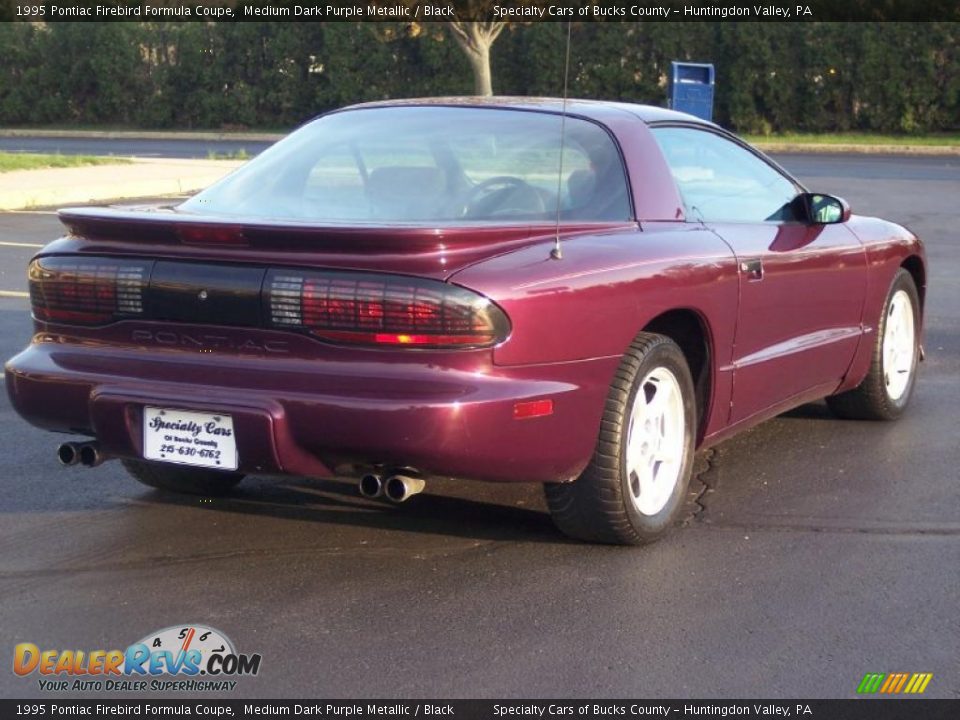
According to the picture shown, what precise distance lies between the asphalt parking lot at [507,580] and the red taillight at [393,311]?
0.78m

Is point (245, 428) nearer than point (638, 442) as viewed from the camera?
Yes

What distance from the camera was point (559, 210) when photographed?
4770mm

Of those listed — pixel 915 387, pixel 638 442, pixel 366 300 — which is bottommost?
pixel 915 387

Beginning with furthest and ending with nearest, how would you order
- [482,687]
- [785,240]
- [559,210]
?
[785,240]
[559,210]
[482,687]

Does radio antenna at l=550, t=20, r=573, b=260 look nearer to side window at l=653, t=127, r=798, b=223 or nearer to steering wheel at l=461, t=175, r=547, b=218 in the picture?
steering wheel at l=461, t=175, r=547, b=218

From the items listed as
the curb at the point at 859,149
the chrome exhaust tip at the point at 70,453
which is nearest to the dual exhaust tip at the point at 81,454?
the chrome exhaust tip at the point at 70,453

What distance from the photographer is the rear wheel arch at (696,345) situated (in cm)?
503

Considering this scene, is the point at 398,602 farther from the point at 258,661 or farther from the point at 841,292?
the point at 841,292

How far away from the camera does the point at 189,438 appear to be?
4.35 metres

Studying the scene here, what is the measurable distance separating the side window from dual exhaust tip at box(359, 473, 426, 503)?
1.64m

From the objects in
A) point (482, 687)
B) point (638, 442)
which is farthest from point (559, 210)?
point (482, 687)

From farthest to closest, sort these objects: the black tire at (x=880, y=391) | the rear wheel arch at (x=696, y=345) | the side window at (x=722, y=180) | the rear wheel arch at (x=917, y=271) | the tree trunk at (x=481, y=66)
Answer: the tree trunk at (x=481, y=66)
the rear wheel arch at (x=917, y=271)
the black tire at (x=880, y=391)
the side window at (x=722, y=180)
the rear wheel arch at (x=696, y=345)

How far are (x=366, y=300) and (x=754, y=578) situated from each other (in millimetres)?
1498
